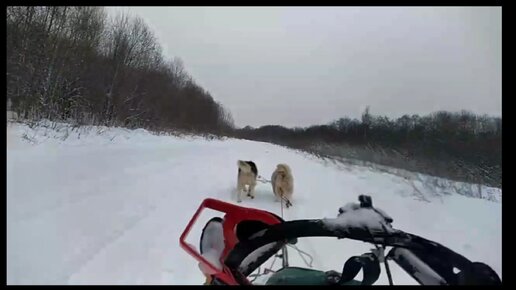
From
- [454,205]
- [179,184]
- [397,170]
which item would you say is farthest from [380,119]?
[179,184]

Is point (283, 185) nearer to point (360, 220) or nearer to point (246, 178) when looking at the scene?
point (246, 178)

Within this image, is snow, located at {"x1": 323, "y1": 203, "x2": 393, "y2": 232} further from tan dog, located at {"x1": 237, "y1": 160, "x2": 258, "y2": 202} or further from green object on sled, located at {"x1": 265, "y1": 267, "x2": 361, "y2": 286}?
tan dog, located at {"x1": 237, "y1": 160, "x2": 258, "y2": 202}

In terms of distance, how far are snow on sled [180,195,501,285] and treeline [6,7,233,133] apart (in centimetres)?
239

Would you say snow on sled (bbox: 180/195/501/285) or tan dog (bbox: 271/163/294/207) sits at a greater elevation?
snow on sled (bbox: 180/195/501/285)

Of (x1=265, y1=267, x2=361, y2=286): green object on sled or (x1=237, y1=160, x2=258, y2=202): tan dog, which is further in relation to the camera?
(x1=237, y1=160, x2=258, y2=202): tan dog

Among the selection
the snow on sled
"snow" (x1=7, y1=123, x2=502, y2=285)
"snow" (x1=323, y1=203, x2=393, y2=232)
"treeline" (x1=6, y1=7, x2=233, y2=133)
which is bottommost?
"snow" (x1=7, y1=123, x2=502, y2=285)

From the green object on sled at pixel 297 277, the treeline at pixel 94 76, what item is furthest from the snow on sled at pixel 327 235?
the treeline at pixel 94 76

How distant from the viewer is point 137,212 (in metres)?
2.97

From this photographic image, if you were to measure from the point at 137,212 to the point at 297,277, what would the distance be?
7.05 feet

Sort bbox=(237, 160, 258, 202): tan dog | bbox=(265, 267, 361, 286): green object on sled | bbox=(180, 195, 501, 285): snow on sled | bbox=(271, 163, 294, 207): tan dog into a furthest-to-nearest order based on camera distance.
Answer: bbox=(237, 160, 258, 202): tan dog < bbox=(271, 163, 294, 207): tan dog < bbox=(265, 267, 361, 286): green object on sled < bbox=(180, 195, 501, 285): snow on sled

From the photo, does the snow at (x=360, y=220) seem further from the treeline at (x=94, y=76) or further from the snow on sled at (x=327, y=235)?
the treeline at (x=94, y=76)

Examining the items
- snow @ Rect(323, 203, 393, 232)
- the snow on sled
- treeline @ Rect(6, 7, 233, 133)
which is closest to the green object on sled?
the snow on sled

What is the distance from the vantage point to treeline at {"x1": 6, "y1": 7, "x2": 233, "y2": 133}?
540cm

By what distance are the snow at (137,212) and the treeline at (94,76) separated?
0.81 metres
